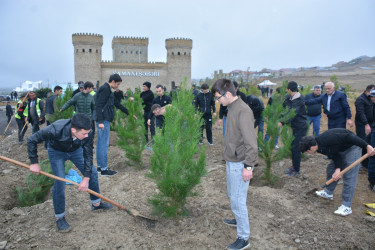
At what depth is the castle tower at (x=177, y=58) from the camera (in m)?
44.7

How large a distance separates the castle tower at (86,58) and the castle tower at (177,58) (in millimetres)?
10955

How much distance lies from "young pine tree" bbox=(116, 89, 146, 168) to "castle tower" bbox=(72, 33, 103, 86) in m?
37.5

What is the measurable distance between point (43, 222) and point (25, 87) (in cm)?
4443

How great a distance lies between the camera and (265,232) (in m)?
3.54

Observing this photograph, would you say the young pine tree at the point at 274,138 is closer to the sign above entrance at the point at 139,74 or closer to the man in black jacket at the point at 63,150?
the man in black jacket at the point at 63,150

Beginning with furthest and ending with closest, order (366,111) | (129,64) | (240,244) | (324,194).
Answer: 1. (129,64)
2. (366,111)
3. (324,194)
4. (240,244)

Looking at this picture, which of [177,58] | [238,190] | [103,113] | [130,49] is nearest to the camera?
[238,190]

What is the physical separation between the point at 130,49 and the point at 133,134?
46640mm

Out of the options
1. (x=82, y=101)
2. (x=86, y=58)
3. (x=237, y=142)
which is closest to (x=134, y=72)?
(x=86, y=58)

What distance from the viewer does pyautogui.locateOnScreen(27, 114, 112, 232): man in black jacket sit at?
3.18 meters

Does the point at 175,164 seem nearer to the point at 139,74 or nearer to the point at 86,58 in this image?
the point at 139,74

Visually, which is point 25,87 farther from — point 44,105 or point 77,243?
point 77,243

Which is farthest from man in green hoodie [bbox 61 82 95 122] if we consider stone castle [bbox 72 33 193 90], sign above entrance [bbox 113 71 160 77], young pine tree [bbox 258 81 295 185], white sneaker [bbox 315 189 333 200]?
sign above entrance [bbox 113 71 160 77]

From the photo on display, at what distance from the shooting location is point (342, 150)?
3.84 metres
